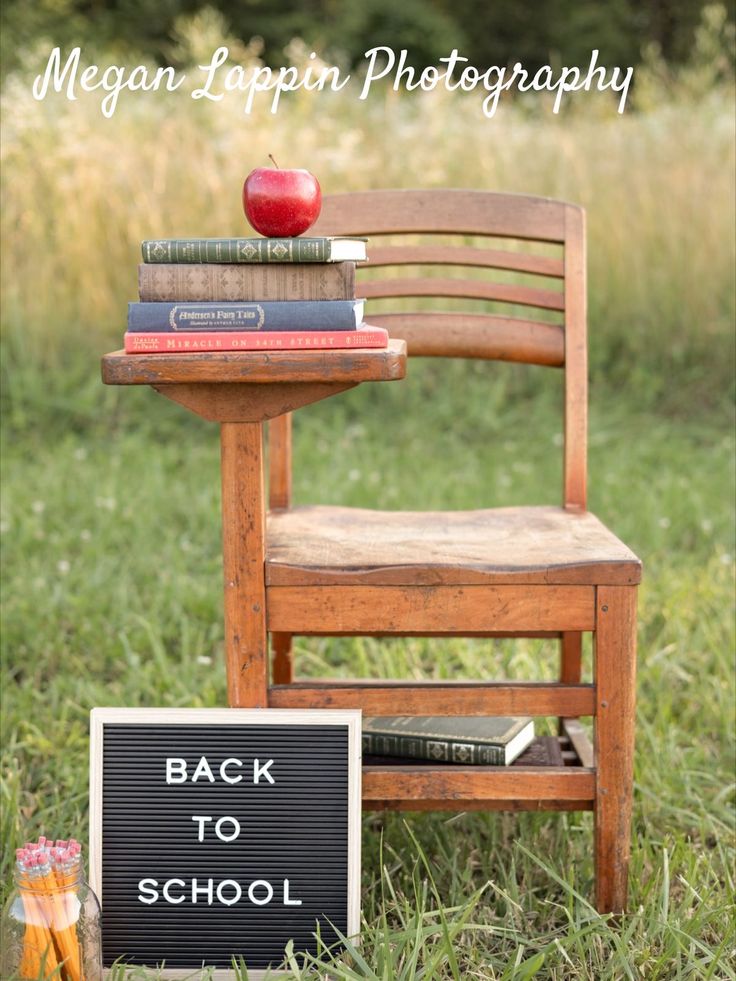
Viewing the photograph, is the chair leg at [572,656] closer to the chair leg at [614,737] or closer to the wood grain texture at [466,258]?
the chair leg at [614,737]

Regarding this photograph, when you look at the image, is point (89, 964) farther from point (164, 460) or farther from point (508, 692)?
point (164, 460)

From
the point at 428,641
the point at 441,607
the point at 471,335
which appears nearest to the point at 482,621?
the point at 441,607

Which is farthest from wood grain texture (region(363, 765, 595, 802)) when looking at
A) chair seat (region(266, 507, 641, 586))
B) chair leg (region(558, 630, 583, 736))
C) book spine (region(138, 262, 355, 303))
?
book spine (region(138, 262, 355, 303))

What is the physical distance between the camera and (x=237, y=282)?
1.42 metres

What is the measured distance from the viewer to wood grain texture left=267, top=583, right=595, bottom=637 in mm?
1464

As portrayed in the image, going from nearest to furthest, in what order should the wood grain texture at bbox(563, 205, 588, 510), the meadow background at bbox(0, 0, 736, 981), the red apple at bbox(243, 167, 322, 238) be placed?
the red apple at bbox(243, 167, 322, 238), the meadow background at bbox(0, 0, 736, 981), the wood grain texture at bbox(563, 205, 588, 510)

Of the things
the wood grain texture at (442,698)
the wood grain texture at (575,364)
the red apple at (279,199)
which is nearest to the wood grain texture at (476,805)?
the wood grain texture at (442,698)

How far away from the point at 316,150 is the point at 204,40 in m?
1.12

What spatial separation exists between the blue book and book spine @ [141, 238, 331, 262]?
6 cm

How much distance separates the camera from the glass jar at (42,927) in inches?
49.9

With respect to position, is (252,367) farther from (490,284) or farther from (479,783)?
(490,284)

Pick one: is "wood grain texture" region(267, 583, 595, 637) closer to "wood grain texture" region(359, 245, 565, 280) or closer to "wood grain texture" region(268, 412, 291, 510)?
"wood grain texture" region(268, 412, 291, 510)

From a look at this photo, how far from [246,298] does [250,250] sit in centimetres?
6

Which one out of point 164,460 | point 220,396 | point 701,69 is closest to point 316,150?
point 164,460
